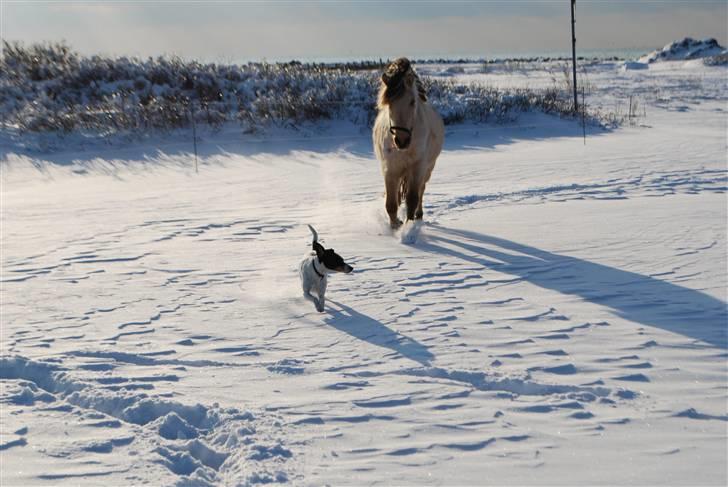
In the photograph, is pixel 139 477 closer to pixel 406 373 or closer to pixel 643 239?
pixel 406 373

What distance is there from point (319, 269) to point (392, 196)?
2754mm

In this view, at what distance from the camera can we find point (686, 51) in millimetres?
56219

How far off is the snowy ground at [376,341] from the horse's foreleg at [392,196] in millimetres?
253

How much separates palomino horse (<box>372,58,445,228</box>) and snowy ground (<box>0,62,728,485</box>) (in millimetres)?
510

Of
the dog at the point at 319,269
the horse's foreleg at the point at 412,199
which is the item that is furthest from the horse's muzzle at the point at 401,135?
the dog at the point at 319,269

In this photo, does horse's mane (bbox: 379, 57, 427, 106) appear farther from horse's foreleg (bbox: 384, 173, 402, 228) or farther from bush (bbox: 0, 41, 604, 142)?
bush (bbox: 0, 41, 604, 142)

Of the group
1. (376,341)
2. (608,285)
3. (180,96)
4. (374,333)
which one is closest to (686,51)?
(180,96)

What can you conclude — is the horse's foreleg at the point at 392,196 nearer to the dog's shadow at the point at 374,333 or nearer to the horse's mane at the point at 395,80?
the horse's mane at the point at 395,80

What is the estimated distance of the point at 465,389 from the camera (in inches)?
162

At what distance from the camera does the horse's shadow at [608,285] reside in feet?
16.3

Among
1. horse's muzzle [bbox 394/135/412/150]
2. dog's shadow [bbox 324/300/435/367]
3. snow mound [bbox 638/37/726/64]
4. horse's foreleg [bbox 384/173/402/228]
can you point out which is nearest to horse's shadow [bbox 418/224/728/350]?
horse's foreleg [bbox 384/173/402/228]

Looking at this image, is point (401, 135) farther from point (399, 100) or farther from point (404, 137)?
point (399, 100)

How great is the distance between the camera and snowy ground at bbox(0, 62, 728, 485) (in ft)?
11.2

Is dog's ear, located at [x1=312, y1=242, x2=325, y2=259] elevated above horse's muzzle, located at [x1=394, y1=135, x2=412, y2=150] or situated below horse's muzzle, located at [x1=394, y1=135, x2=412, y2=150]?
below
